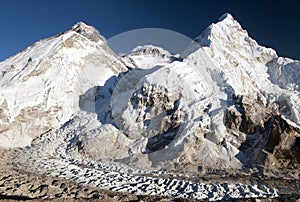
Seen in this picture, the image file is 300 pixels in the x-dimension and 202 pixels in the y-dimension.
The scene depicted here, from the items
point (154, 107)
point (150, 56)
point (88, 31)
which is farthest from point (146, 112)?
point (150, 56)

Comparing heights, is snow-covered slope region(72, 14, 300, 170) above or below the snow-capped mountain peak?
below

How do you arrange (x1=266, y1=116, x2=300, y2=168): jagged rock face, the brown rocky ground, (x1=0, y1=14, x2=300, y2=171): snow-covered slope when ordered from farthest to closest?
1. (x1=0, y1=14, x2=300, y2=171): snow-covered slope
2. (x1=266, y1=116, x2=300, y2=168): jagged rock face
3. the brown rocky ground

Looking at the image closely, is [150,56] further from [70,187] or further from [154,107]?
[70,187]

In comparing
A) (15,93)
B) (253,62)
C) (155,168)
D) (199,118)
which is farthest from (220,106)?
(253,62)

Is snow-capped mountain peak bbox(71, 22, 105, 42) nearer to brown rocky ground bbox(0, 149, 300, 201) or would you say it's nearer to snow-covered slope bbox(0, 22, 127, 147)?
snow-covered slope bbox(0, 22, 127, 147)

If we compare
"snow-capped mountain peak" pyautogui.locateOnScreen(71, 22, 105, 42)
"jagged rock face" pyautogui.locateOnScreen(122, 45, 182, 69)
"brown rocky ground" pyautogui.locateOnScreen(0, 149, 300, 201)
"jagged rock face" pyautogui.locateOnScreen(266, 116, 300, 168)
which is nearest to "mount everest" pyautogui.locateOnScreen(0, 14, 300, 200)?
"jagged rock face" pyautogui.locateOnScreen(266, 116, 300, 168)

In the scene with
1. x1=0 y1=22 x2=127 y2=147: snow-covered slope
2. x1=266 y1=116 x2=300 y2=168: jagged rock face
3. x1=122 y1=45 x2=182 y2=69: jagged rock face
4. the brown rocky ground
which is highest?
x1=122 y1=45 x2=182 y2=69: jagged rock face

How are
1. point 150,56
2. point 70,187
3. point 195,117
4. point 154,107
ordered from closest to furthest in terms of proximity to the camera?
point 70,187
point 195,117
point 154,107
point 150,56
